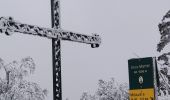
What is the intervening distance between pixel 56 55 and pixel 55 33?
63 centimetres

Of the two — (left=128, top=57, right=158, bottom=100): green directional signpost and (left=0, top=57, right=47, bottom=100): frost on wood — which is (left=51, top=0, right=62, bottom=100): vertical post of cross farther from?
(left=0, top=57, right=47, bottom=100): frost on wood

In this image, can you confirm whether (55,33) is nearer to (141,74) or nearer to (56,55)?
(56,55)

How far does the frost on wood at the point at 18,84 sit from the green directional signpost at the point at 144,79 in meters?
31.8

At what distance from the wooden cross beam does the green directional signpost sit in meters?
3.11

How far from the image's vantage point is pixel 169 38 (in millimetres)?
41938

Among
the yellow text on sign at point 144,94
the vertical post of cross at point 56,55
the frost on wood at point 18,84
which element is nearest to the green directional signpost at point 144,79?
the yellow text on sign at point 144,94

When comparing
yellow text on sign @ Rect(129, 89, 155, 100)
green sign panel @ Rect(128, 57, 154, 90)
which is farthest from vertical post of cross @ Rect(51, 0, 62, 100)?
yellow text on sign @ Rect(129, 89, 155, 100)

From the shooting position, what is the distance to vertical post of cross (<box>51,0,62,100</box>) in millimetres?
15477

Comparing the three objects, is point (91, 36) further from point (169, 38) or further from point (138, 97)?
point (169, 38)

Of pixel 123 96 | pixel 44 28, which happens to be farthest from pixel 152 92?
pixel 123 96

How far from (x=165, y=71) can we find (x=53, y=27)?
24.1 m

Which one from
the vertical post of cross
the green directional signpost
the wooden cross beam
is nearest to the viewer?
the green directional signpost

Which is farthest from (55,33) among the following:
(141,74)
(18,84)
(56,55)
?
(18,84)

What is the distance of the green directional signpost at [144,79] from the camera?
41.5 ft
